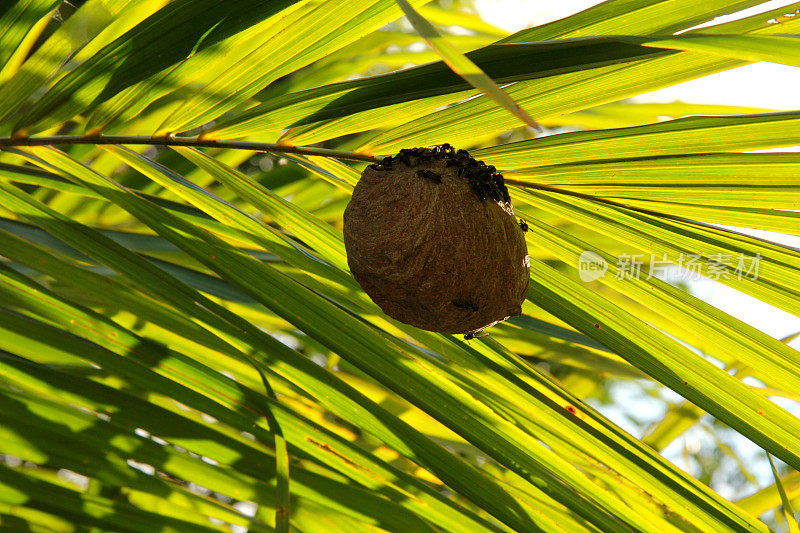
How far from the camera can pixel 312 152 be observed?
1.12 metres

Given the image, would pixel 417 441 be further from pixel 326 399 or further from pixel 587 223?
pixel 587 223

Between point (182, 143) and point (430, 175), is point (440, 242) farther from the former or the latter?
point (182, 143)

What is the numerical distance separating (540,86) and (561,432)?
0.62m

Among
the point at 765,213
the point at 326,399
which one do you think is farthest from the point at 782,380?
the point at 326,399

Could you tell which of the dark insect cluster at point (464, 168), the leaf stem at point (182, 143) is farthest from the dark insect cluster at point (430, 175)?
the leaf stem at point (182, 143)

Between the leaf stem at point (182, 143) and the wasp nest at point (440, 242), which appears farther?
the leaf stem at point (182, 143)

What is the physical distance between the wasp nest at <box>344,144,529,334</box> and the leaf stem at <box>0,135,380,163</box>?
14 cm

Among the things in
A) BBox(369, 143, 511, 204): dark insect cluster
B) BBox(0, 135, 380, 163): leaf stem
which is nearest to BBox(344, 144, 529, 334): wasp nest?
BBox(369, 143, 511, 204): dark insect cluster

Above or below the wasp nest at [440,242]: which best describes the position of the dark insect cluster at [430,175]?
above

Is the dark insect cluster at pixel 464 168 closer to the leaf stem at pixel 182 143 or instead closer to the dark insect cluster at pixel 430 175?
the dark insect cluster at pixel 430 175

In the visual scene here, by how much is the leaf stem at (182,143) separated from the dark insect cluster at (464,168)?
0.40 ft

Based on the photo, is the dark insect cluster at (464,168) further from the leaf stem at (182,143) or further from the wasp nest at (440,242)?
the leaf stem at (182,143)

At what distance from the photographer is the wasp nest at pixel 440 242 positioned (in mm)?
941

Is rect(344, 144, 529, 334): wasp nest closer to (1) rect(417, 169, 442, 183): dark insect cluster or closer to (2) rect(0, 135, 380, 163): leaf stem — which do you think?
(1) rect(417, 169, 442, 183): dark insect cluster
